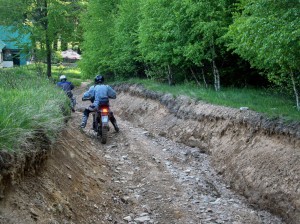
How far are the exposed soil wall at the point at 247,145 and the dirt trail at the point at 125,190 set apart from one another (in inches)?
11.5

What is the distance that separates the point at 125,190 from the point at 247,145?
3.54 metres

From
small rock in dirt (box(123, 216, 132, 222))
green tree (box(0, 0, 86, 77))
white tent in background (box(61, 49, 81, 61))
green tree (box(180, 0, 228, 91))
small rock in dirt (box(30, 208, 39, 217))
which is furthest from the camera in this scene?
white tent in background (box(61, 49, 81, 61))

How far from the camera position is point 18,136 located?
4512mm

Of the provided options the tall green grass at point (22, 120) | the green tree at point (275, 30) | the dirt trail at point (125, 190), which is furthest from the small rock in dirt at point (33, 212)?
the green tree at point (275, 30)

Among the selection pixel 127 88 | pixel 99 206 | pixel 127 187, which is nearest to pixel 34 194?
pixel 99 206

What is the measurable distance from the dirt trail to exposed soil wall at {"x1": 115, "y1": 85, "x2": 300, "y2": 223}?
0.29 m

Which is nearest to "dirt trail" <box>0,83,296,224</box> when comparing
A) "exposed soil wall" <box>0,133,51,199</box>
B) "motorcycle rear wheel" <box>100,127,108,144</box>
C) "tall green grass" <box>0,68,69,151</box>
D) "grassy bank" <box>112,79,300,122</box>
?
"exposed soil wall" <box>0,133,51,199</box>

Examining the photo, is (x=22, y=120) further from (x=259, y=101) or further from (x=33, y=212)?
(x=259, y=101)

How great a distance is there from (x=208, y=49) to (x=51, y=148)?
11.4m

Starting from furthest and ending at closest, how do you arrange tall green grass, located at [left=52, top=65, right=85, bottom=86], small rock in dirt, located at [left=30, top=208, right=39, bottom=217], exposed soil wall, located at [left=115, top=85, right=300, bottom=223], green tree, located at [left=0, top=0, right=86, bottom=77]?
tall green grass, located at [left=52, top=65, right=85, bottom=86], green tree, located at [left=0, top=0, right=86, bottom=77], exposed soil wall, located at [left=115, top=85, right=300, bottom=223], small rock in dirt, located at [left=30, top=208, right=39, bottom=217]

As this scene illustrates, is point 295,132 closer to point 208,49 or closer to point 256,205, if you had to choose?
point 256,205

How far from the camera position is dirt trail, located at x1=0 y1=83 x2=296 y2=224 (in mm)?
4766

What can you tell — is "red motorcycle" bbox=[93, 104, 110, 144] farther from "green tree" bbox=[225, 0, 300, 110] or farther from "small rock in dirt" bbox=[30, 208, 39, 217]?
"small rock in dirt" bbox=[30, 208, 39, 217]

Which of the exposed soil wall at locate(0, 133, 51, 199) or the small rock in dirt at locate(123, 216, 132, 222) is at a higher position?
the exposed soil wall at locate(0, 133, 51, 199)
